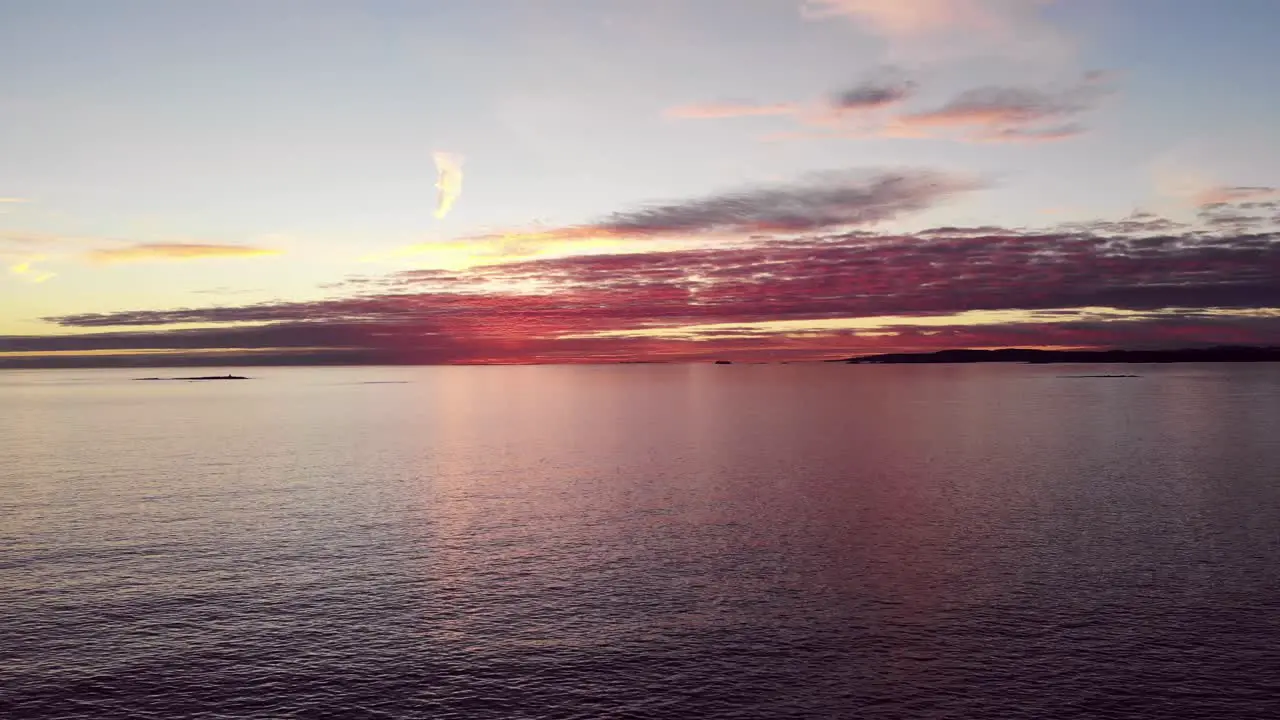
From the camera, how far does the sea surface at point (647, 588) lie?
29.1 metres

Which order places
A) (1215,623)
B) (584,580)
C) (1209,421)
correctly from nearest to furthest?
(1215,623)
(584,580)
(1209,421)

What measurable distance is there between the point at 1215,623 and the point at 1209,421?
357 ft

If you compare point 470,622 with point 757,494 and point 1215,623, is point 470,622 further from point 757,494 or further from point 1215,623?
point 757,494

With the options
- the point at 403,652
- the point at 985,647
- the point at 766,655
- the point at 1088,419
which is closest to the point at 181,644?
the point at 403,652

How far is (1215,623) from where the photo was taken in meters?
34.9

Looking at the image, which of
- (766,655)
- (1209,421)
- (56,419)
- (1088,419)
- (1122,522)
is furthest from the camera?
(56,419)

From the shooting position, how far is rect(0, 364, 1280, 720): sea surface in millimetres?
29109

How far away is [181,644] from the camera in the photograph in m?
33.3

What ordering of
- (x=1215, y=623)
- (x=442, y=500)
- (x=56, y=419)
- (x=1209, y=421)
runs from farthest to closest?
(x=56, y=419) → (x=1209, y=421) → (x=442, y=500) → (x=1215, y=623)

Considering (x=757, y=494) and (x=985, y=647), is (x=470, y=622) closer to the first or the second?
(x=985, y=647)

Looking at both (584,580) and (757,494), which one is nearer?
(584,580)

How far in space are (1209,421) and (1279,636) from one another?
109336 mm

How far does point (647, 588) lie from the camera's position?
4072 centimetres

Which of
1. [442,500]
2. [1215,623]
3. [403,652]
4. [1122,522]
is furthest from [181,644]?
[1122,522]
